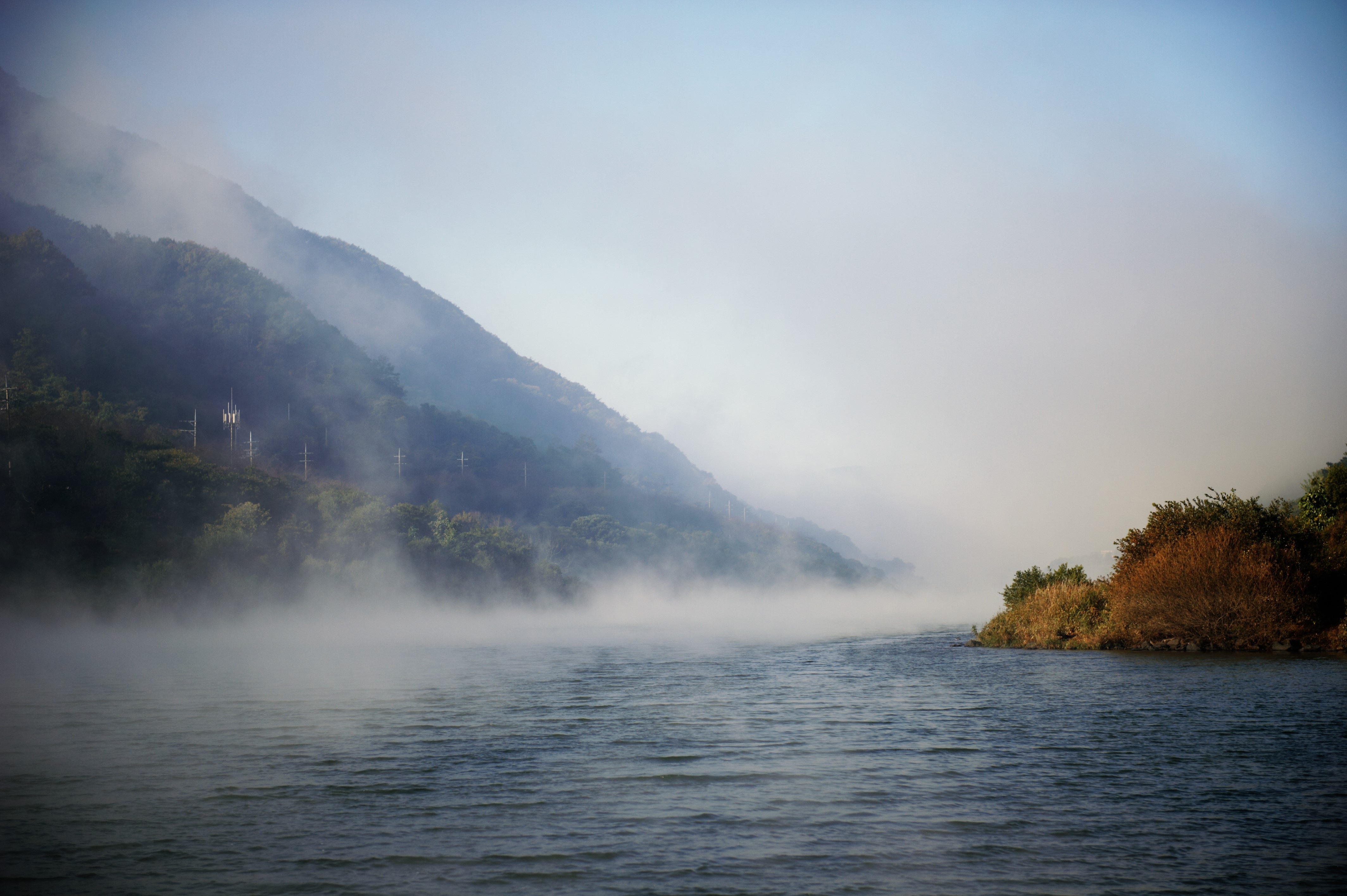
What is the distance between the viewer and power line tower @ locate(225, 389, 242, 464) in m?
148

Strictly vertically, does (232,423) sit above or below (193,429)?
above

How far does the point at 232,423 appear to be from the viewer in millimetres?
153625

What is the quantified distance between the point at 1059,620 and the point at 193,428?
449ft

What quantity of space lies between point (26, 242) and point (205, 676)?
142 meters

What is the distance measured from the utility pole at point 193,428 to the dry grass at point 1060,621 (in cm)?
11521

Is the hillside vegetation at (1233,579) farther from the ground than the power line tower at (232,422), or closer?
closer

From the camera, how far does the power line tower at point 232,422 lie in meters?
148

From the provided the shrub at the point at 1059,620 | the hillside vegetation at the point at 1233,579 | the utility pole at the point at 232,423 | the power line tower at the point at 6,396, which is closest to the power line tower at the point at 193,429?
the utility pole at the point at 232,423

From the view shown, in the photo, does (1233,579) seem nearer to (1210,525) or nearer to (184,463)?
(1210,525)

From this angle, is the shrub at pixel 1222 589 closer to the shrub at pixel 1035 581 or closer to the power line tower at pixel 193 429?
the shrub at pixel 1035 581

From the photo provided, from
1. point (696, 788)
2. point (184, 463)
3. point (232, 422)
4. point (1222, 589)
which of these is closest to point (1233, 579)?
point (1222, 589)

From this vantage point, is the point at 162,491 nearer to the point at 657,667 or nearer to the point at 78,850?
the point at 657,667

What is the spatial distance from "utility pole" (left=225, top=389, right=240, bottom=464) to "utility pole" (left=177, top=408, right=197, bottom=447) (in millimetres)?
4843

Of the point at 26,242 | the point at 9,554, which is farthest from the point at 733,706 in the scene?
the point at 26,242
